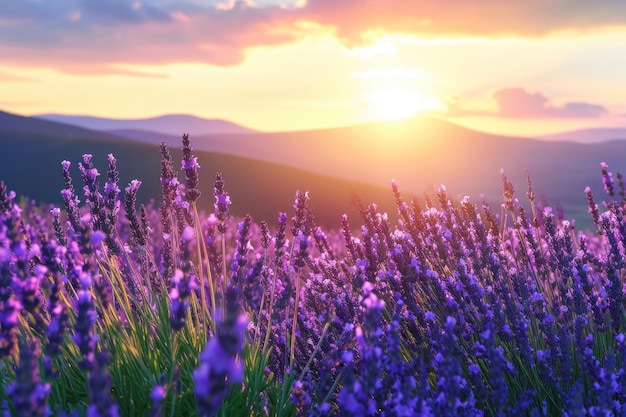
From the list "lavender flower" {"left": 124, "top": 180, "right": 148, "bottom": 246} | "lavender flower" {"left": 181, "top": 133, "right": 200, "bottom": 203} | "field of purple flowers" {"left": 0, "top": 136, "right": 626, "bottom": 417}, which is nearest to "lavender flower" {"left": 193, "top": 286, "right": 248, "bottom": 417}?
"field of purple flowers" {"left": 0, "top": 136, "right": 626, "bottom": 417}

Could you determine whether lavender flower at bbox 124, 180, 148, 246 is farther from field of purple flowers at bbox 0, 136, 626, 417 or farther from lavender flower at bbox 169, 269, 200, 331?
lavender flower at bbox 169, 269, 200, 331

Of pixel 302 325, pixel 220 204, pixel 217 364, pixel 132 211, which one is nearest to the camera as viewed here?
pixel 217 364

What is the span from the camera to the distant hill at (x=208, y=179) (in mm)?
20953

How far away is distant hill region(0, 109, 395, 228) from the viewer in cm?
2095

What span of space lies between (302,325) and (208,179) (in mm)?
22108

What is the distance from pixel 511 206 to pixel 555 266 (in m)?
0.52

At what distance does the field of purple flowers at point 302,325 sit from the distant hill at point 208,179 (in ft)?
44.6

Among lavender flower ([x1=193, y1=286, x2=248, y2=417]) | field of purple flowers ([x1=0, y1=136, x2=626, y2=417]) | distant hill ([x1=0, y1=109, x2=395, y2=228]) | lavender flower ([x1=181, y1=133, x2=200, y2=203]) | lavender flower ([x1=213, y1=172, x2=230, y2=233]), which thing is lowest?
distant hill ([x1=0, y1=109, x2=395, y2=228])

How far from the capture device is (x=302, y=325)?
3.70 metres

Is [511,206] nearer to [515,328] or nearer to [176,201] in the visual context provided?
[515,328]

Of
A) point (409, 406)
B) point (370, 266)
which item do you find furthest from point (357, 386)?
point (370, 266)

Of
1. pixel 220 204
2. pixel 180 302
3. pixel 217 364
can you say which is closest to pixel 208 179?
pixel 220 204

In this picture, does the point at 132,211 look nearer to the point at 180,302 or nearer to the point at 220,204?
the point at 220,204

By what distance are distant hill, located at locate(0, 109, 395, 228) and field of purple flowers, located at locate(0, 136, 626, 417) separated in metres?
13.6
